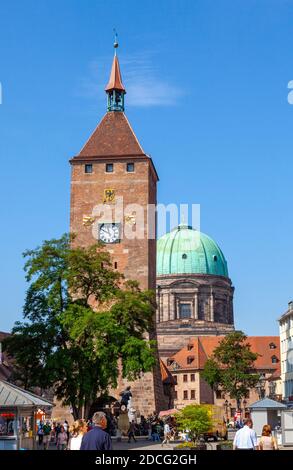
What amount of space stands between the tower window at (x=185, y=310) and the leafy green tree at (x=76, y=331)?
2700 inches

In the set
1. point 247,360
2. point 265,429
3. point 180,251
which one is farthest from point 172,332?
point 265,429

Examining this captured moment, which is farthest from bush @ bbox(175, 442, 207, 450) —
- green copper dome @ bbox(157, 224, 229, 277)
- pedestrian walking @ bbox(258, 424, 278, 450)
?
green copper dome @ bbox(157, 224, 229, 277)

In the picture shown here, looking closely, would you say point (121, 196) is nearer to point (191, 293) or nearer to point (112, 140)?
point (112, 140)

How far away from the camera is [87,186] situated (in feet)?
218

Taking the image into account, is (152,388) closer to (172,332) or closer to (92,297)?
(92,297)

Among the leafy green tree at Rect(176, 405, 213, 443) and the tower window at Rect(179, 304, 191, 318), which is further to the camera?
the tower window at Rect(179, 304, 191, 318)

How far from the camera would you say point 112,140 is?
2709 inches

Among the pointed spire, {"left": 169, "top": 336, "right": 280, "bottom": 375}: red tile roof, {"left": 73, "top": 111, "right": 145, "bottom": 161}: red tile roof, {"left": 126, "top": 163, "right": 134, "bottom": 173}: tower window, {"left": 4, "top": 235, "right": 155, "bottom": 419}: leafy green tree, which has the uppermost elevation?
the pointed spire

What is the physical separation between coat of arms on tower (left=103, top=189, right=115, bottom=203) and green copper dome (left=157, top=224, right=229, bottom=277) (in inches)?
2149

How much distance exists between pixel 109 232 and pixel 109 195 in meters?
Result: 3.15

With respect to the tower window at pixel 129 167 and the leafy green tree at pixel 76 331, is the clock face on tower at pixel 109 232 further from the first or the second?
the leafy green tree at pixel 76 331

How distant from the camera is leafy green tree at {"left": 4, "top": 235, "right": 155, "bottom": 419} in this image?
43938mm

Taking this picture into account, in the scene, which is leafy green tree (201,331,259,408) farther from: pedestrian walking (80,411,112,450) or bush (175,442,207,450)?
pedestrian walking (80,411,112,450)

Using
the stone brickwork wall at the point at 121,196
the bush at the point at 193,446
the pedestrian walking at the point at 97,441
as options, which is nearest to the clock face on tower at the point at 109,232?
the stone brickwork wall at the point at 121,196
